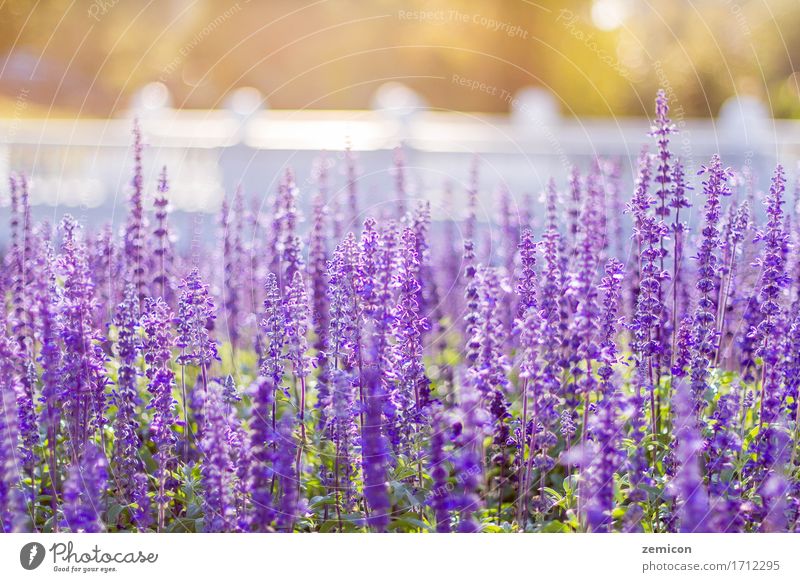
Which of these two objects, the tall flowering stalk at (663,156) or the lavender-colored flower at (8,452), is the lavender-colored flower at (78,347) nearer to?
the lavender-colored flower at (8,452)

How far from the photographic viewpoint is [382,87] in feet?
101

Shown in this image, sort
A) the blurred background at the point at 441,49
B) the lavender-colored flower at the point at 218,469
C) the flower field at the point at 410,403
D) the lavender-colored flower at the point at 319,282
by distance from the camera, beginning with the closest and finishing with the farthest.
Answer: the lavender-colored flower at the point at 218,469 < the flower field at the point at 410,403 < the lavender-colored flower at the point at 319,282 < the blurred background at the point at 441,49

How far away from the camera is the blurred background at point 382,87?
15.8 metres

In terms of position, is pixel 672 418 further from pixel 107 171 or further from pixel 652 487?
pixel 107 171

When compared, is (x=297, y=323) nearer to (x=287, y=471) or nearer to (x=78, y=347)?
(x=287, y=471)

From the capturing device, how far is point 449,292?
9.12m

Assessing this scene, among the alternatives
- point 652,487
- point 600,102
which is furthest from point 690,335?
point 600,102

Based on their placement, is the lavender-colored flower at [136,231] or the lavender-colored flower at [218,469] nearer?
the lavender-colored flower at [218,469]

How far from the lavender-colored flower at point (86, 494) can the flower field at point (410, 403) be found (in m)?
0.03

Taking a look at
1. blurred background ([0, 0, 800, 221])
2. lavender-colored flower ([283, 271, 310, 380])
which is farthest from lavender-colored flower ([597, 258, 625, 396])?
blurred background ([0, 0, 800, 221])

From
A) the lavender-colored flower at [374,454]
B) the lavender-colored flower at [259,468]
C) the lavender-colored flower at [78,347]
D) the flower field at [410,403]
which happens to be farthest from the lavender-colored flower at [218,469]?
the lavender-colored flower at [78,347]
